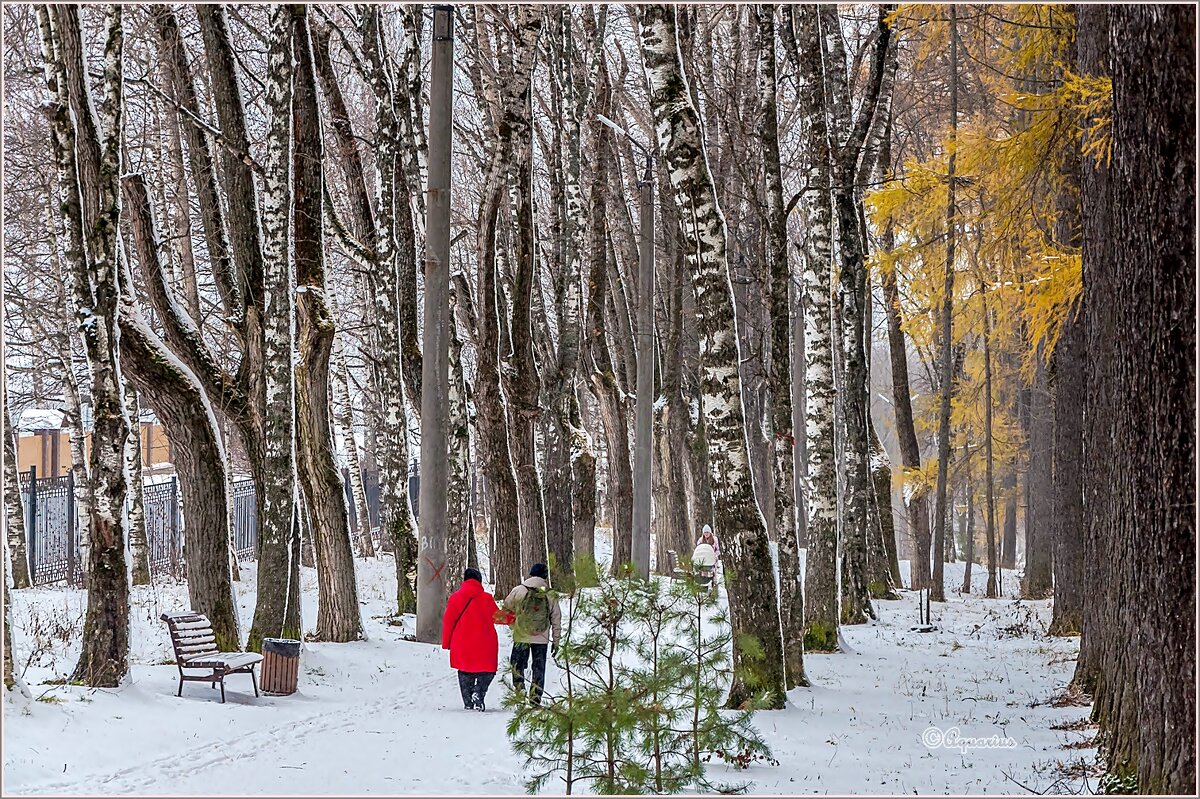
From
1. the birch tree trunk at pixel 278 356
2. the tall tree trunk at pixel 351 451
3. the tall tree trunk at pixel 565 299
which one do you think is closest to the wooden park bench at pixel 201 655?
the birch tree trunk at pixel 278 356

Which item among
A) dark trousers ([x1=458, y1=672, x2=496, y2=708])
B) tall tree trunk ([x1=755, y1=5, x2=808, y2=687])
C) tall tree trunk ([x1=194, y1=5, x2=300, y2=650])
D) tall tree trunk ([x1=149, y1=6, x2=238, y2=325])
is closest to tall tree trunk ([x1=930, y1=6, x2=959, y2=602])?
tall tree trunk ([x1=755, y1=5, x2=808, y2=687])

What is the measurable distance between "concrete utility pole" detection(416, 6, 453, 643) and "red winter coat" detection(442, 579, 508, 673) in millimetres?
2119

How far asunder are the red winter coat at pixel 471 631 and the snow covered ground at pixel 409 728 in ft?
1.67

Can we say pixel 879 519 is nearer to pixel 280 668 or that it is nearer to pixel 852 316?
pixel 852 316

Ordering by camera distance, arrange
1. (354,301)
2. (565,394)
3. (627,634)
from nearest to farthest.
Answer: (627,634), (565,394), (354,301)

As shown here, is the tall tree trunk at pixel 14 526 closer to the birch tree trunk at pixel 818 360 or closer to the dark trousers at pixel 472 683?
the dark trousers at pixel 472 683

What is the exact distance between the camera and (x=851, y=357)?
59.0 feet

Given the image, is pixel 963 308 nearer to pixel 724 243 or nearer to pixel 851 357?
pixel 851 357

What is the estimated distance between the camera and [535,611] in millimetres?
10711

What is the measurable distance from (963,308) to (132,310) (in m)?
14.6

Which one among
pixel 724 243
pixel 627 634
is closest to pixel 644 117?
pixel 724 243

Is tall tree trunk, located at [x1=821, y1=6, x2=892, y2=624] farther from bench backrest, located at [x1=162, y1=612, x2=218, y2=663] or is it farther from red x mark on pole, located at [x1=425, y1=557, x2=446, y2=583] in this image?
bench backrest, located at [x1=162, y1=612, x2=218, y2=663]


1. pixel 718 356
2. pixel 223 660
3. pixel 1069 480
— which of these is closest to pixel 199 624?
pixel 223 660

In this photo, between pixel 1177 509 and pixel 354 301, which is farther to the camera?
pixel 354 301
